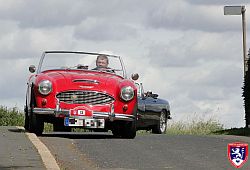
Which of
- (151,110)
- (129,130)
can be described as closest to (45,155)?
(129,130)

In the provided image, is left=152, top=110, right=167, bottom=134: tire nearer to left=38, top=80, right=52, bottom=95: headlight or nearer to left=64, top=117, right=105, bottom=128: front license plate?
left=64, top=117, right=105, bottom=128: front license plate

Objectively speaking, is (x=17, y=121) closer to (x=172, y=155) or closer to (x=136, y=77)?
(x=136, y=77)

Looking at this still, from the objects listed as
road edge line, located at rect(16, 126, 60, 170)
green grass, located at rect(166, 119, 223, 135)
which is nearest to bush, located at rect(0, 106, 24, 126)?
green grass, located at rect(166, 119, 223, 135)

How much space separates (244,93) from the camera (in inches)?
1023

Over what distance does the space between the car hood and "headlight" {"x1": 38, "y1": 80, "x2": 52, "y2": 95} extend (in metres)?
0.09

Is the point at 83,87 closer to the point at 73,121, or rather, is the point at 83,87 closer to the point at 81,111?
the point at 81,111

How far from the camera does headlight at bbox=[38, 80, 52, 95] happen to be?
50.9 ft

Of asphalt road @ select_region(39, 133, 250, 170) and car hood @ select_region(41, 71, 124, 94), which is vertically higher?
car hood @ select_region(41, 71, 124, 94)

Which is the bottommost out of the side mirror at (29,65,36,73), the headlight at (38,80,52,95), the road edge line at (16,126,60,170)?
the road edge line at (16,126,60,170)

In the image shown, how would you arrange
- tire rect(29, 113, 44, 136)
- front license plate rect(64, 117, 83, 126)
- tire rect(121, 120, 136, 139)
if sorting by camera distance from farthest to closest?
tire rect(121, 120, 136, 139)
tire rect(29, 113, 44, 136)
front license plate rect(64, 117, 83, 126)

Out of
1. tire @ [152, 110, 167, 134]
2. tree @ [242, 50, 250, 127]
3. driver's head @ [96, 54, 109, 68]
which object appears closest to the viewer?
driver's head @ [96, 54, 109, 68]

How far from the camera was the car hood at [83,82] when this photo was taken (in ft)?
51.1

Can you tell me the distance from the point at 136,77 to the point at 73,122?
7.27 ft

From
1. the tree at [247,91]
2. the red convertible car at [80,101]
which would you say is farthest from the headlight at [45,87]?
the tree at [247,91]
